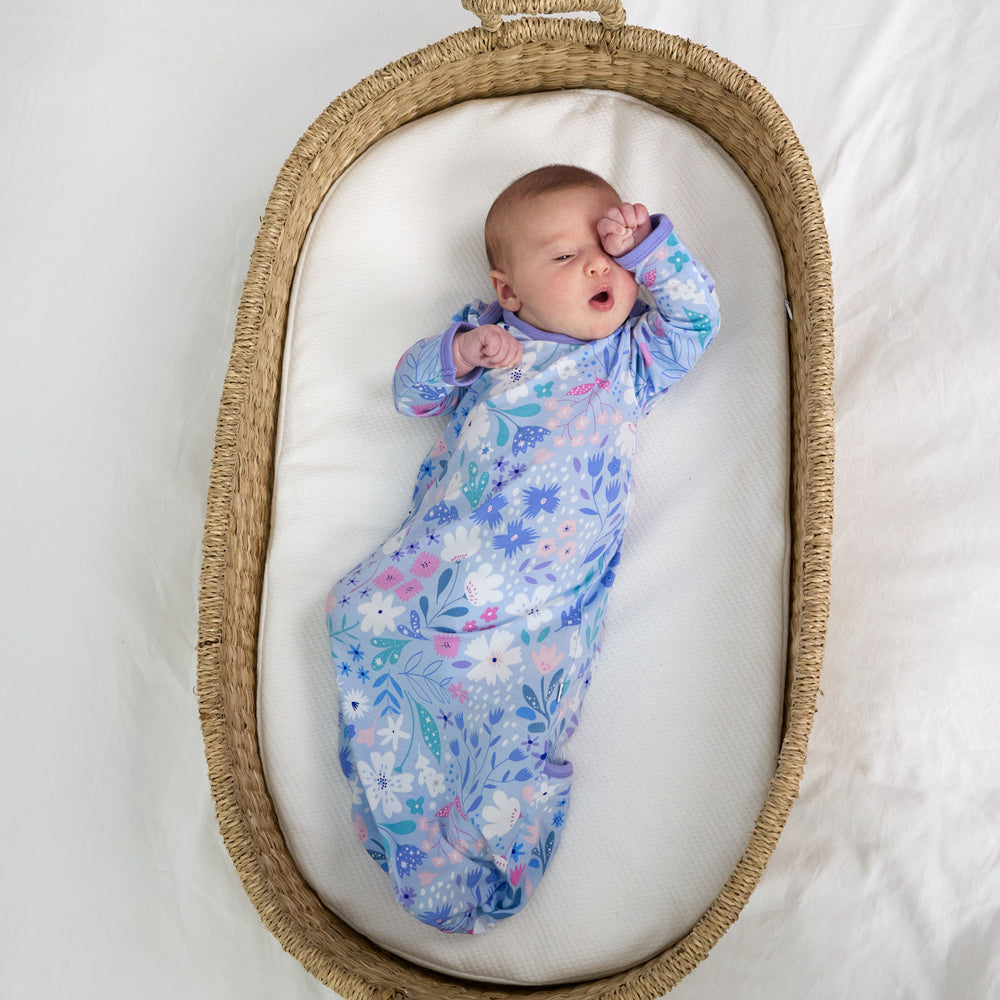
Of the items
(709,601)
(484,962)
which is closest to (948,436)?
(709,601)

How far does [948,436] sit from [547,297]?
0.75 meters

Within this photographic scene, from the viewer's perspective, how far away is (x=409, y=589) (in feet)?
5.45

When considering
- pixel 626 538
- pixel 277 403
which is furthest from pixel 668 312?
pixel 277 403

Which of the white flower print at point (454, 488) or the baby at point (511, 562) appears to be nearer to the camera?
the baby at point (511, 562)

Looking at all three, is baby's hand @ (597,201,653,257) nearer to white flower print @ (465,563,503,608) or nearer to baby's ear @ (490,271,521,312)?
baby's ear @ (490,271,521,312)

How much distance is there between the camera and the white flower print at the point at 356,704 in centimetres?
164

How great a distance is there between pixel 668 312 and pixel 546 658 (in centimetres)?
60

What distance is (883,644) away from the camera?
1745mm

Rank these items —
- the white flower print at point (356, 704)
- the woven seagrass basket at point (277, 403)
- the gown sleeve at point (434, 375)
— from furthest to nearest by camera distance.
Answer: the gown sleeve at point (434, 375)
the white flower print at point (356, 704)
the woven seagrass basket at point (277, 403)

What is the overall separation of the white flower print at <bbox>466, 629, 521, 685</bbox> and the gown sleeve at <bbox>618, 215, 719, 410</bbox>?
0.49 metres

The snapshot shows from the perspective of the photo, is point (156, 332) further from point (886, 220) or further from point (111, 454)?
point (886, 220)

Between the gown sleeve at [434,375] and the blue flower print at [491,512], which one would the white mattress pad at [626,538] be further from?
the blue flower print at [491,512]

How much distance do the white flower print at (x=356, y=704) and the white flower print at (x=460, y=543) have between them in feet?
0.83

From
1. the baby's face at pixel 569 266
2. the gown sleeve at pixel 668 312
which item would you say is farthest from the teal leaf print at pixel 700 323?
the baby's face at pixel 569 266
